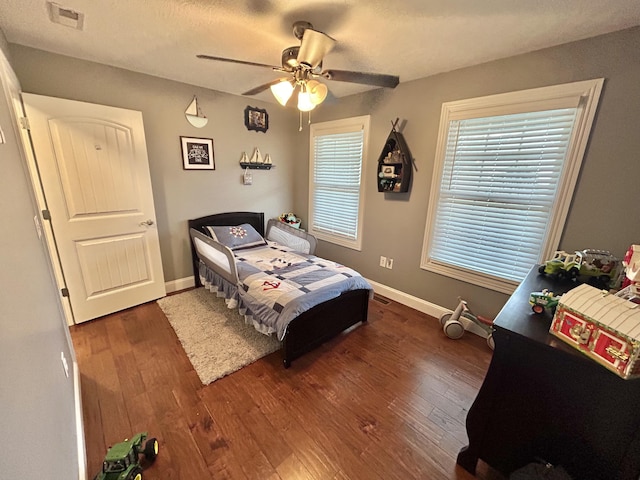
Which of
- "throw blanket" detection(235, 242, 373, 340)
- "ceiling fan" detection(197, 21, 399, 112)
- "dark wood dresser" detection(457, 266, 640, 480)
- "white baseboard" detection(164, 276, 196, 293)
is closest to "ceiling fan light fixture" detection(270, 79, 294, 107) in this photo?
"ceiling fan" detection(197, 21, 399, 112)

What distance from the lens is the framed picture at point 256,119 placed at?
3.23 metres

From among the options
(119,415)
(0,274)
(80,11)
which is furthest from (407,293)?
(80,11)

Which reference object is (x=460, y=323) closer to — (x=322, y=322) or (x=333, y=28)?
(x=322, y=322)

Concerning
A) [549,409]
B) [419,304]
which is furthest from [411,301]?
[549,409]

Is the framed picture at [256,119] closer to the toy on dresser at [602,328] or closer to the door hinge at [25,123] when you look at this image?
the door hinge at [25,123]

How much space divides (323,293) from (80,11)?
95.6 inches

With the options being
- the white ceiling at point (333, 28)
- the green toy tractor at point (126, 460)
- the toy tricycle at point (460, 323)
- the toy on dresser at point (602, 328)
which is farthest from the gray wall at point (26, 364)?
the toy tricycle at point (460, 323)

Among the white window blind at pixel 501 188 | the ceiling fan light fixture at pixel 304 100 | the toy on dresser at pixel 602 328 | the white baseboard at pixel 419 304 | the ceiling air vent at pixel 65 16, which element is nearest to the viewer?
the toy on dresser at pixel 602 328

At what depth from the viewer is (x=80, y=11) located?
5.13 feet

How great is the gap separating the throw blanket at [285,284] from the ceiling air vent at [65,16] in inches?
80.4

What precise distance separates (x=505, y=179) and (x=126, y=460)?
9.94ft

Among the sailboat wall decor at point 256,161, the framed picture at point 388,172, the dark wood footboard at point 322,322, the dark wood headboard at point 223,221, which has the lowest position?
the dark wood footboard at point 322,322

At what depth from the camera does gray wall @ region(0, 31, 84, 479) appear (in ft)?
1.98

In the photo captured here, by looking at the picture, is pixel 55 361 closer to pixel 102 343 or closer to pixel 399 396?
pixel 102 343
